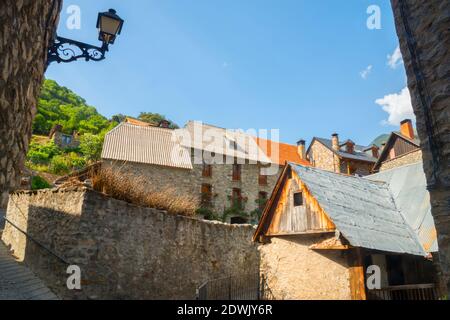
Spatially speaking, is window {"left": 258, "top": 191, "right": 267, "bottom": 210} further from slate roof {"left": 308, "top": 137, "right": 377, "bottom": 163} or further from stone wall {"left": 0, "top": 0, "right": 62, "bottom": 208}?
stone wall {"left": 0, "top": 0, "right": 62, "bottom": 208}

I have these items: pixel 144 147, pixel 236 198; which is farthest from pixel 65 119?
pixel 236 198

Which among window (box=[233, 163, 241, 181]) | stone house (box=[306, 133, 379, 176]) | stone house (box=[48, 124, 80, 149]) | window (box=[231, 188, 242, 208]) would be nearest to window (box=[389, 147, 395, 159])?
stone house (box=[306, 133, 379, 176])

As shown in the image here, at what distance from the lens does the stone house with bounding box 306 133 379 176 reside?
2634 cm

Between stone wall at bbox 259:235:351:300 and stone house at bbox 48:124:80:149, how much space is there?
90.5 feet

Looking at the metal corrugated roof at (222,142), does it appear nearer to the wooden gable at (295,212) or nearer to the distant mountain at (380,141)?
the distant mountain at (380,141)

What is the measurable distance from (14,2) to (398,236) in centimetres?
987

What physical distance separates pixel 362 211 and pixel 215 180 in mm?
13211

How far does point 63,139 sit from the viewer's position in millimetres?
31547

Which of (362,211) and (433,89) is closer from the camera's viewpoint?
(433,89)

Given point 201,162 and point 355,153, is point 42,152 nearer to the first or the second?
point 201,162

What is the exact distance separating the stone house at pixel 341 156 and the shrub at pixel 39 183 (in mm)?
21487

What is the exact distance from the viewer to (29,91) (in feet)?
9.78
